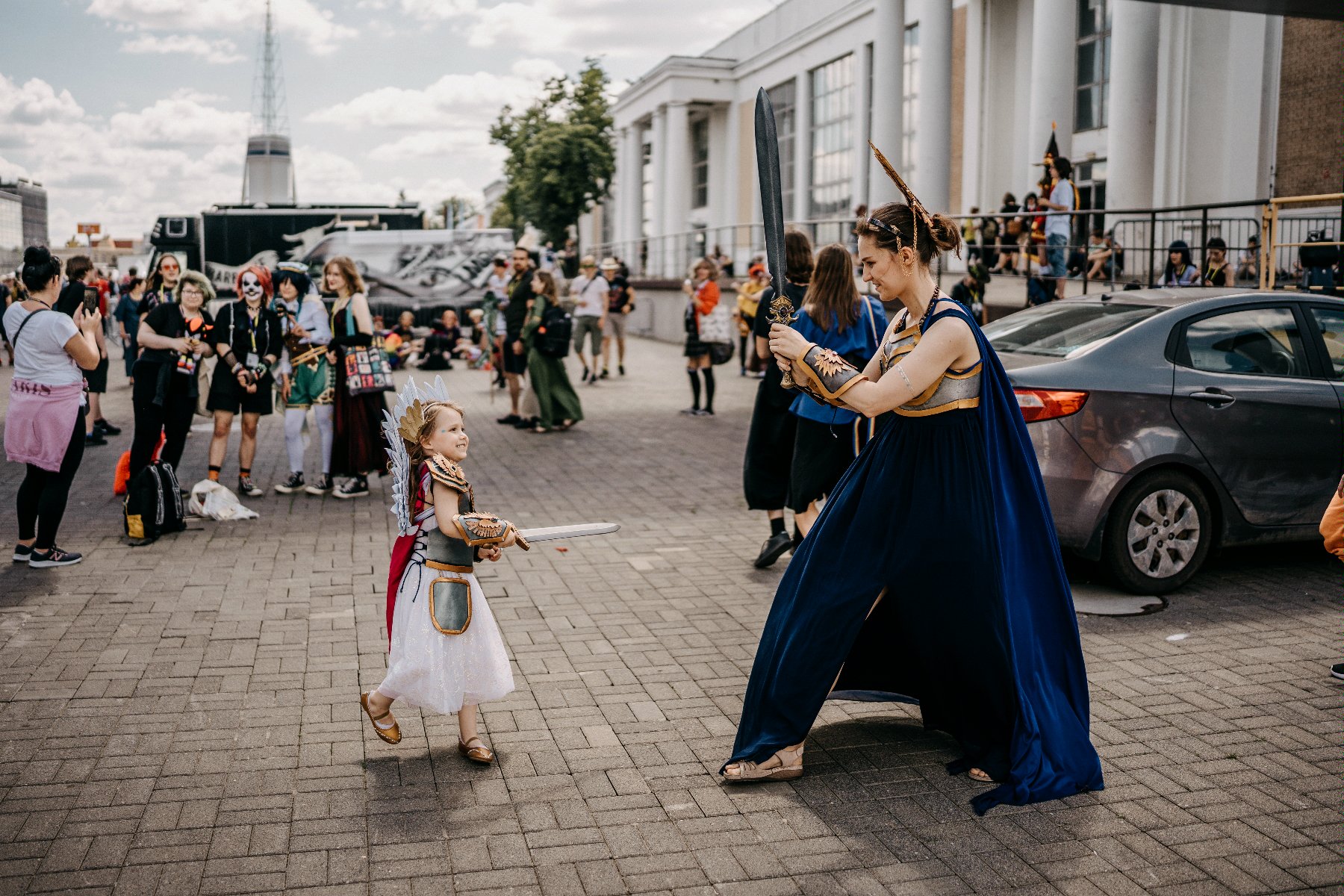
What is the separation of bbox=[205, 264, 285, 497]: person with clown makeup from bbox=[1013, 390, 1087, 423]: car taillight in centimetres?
574

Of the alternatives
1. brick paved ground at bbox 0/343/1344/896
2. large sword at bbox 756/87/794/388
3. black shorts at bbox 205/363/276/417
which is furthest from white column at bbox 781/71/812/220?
large sword at bbox 756/87/794/388

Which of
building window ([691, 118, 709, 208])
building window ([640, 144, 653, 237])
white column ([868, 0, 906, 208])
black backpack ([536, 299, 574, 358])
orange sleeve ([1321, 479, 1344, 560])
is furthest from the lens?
building window ([640, 144, 653, 237])

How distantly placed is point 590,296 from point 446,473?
1491 centimetres

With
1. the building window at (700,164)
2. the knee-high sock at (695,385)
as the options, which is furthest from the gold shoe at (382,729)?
the building window at (700,164)

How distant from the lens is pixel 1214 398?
6758 millimetres

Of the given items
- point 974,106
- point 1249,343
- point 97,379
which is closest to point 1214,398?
point 1249,343

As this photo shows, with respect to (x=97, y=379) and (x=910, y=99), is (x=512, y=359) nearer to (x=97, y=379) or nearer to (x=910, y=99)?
(x=97, y=379)

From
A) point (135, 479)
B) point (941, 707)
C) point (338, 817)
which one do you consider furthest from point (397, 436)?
point (135, 479)

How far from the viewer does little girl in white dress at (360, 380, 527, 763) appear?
→ 430 cm

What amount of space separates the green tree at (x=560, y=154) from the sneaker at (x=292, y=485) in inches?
1447

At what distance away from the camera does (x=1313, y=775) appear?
4.30 meters

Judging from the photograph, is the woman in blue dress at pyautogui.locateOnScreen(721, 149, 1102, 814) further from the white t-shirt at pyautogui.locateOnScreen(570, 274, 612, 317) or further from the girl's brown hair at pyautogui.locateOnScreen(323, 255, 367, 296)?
the white t-shirt at pyautogui.locateOnScreen(570, 274, 612, 317)

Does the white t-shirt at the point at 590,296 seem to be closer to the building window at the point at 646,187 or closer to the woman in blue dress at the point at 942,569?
the woman in blue dress at the point at 942,569

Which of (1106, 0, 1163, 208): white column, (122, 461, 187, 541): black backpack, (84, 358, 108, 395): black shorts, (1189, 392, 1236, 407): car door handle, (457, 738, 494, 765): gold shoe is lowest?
(457, 738, 494, 765): gold shoe
